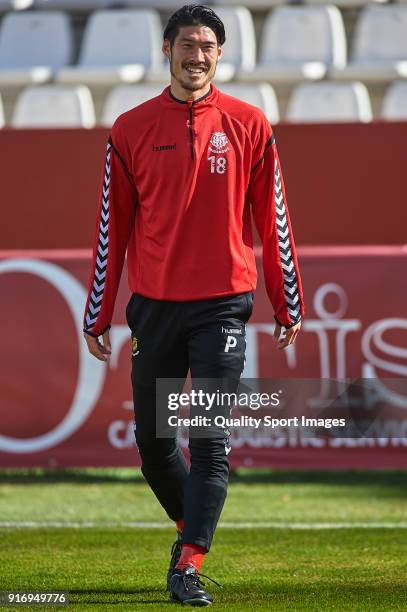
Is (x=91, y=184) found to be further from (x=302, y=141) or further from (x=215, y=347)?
(x=215, y=347)

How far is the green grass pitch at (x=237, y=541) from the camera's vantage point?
14.1 feet

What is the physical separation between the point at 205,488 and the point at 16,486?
12.6 ft

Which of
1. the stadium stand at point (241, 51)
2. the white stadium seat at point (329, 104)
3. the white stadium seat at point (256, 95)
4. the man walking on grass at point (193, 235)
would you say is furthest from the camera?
the stadium stand at point (241, 51)

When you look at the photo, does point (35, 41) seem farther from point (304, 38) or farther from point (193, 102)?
point (193, 102)

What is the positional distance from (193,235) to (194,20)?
0.71 metres

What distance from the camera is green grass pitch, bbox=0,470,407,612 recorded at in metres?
4.29

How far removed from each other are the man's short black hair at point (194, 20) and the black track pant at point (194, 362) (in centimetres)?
88

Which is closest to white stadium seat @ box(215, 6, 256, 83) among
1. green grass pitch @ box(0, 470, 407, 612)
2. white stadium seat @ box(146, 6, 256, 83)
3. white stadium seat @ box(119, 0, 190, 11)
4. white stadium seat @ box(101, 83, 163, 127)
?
white stadium seat @ box(146, 6, 256, 83)

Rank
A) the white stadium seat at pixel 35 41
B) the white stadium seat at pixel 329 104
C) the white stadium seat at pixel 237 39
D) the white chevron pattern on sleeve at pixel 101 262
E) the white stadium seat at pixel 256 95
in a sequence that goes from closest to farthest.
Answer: the white chevron pattern on sleeve at pixel 101 262 < the white stadium seat at pixel 256 95 < the white stadium seat at pixel 329 104 < the white stadium seat at pixel 237 39 < the white stadium seat at pixel 35 41

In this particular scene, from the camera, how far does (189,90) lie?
13.5ft

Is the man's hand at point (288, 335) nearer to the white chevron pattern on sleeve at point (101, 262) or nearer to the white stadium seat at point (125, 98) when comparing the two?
the white chevron pattern on sleeve at point (101, 262)

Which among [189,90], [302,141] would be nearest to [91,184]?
[302,141]

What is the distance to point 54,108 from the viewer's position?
10.5 meters

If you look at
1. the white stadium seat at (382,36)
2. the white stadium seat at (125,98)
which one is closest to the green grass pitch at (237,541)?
the white stadium seat at (125,98)
